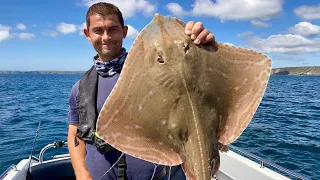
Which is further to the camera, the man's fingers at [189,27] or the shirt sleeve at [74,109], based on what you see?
the shirt sleeve at [74,109]

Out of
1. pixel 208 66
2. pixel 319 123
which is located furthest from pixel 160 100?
pixel 319 123

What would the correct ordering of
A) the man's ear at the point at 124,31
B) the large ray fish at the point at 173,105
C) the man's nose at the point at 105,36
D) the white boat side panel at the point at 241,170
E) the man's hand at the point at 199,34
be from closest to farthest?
1. the large ray fish at the point at 173,105
2. the man's hand at the point at 199,34
3. the man's nose at the point at 105,36
4. the man's ear at the point at 124,31
5. the white boat side panel at the point at 241,170

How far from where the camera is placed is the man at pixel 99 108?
299 centimetres

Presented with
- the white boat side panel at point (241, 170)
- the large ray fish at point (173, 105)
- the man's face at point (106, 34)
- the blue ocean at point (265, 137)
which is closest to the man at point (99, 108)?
the man's face at point (106, 34)

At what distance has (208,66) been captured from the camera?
232cm

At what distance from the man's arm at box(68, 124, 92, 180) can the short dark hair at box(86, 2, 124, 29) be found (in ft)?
4.39

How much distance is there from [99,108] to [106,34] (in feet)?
2.81

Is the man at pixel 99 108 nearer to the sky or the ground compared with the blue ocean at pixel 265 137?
nearer to the sky

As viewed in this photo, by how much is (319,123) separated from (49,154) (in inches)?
699

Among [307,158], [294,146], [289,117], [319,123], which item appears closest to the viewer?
[307,158]

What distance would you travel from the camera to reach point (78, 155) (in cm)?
328

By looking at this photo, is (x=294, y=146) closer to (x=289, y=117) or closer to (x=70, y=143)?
(x=289, y=117)

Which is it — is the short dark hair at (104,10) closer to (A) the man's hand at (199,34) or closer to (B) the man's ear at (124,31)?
(B) the man's ear at (124,31)

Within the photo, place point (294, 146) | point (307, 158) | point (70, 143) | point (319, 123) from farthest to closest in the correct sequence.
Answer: point (319, 123) < point (294, 146) < point (307, 158) < point (70, 143)
